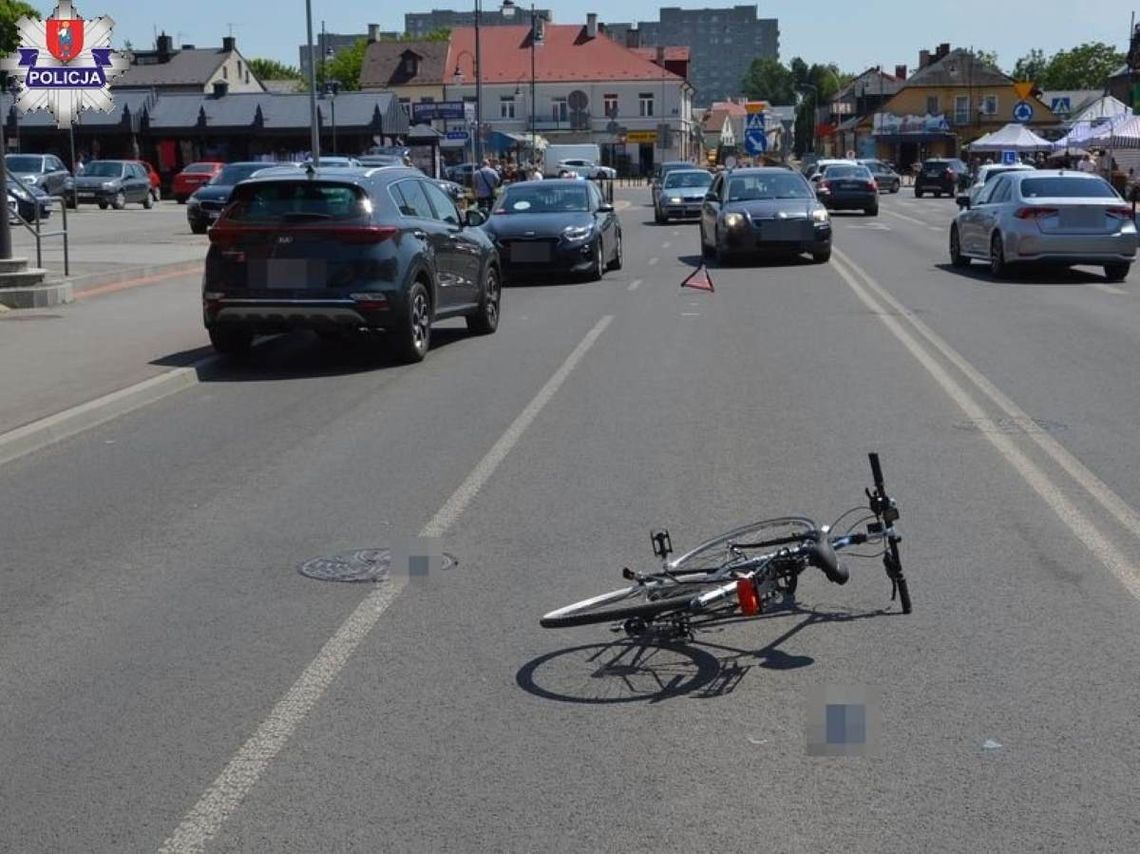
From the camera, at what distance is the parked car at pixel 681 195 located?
44.6m

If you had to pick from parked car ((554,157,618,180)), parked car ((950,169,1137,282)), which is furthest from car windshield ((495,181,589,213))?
parked car ((554,157,618,180))

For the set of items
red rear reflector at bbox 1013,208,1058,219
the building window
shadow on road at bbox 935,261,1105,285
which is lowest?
shadow on road at bbox 935,261,1105,285

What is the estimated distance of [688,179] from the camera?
46438 mm

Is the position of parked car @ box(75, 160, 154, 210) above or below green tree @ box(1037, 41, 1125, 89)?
below

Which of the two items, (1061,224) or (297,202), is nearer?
(297,202)

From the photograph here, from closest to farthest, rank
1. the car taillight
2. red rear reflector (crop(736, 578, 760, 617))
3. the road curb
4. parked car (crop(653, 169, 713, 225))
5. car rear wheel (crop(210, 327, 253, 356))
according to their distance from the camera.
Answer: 1. red rear reflector (crop(736, 578, 760, 617))
2. the road curb
3. car rear wheel (crop(210, 327, 253, 356))
4. the car taillight
5. parked car (crop(653, 169, 713, 225))

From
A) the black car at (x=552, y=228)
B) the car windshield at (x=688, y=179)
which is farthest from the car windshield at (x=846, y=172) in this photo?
the black car at (x=552, y=228)

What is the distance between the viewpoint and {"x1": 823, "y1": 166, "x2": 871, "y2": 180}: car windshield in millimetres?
49844

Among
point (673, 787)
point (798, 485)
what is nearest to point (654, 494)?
point (798, 485)

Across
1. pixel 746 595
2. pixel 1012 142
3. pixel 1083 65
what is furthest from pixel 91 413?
pixel 1083 65

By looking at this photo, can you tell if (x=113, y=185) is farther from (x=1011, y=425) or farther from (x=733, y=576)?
(x=733, y=576)

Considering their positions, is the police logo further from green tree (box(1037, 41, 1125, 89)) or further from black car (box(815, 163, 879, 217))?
green tree (box(1037, 41, 1125, 89))

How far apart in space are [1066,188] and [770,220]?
190 inches

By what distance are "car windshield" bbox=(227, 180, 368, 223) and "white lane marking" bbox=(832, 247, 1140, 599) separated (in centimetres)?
510
